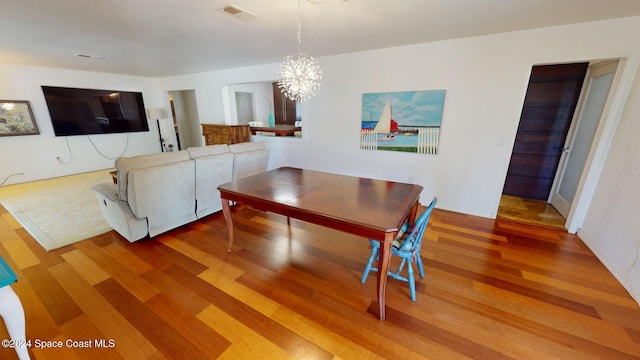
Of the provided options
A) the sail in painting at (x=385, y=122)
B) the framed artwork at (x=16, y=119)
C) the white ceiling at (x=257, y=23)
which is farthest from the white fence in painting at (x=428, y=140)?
the framed artwork at (x=16, y=119)

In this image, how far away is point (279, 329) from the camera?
1.62m

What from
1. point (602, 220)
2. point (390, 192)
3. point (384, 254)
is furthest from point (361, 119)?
point (602, 220)

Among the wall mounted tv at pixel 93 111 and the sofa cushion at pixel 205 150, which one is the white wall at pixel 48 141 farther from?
the sofa cushion at pixel 205 150

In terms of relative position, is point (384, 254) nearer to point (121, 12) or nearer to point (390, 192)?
point (390, 192)

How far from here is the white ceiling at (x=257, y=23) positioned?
2029 mm

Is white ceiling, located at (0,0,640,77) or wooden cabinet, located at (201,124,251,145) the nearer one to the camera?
white ceiling, located at (0,0,640,77)

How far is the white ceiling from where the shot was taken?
2.03 m

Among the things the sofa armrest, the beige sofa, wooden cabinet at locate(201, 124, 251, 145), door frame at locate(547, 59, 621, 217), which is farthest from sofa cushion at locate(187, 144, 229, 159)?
door frame at locate(547, 59, 621, 217)

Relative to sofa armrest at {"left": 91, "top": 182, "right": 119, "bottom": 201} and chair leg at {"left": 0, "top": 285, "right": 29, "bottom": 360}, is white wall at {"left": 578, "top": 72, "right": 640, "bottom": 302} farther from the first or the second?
sofa armrest at {"left": 91, "top": 182, "right": 119, "bottom": 201}

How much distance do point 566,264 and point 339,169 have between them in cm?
302

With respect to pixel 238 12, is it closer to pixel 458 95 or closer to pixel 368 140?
pixel 368 140

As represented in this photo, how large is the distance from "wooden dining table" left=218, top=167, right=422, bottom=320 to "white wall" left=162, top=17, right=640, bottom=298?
1.59m

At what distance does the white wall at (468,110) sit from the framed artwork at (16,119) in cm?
452

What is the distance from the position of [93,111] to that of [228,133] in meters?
3.19
